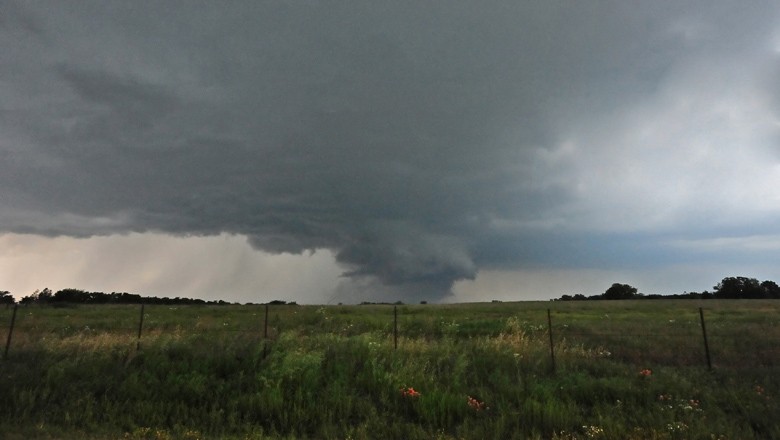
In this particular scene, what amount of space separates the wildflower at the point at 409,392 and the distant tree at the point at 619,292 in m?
122

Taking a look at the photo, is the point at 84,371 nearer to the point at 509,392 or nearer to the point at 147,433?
the point at 147,433

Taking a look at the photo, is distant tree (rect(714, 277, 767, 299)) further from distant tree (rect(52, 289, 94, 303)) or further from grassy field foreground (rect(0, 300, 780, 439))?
distant tree (rect(52, 289, 94, 303))

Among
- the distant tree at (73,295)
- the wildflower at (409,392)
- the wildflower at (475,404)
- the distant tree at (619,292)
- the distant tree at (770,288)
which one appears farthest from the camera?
the distant tree at (619,292)

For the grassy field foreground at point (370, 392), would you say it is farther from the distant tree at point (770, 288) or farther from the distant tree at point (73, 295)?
the distant tree at point (770, 288)

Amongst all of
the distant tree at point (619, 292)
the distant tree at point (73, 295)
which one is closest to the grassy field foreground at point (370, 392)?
the distant tree at point (73, 295)

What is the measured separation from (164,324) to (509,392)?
23.4 m

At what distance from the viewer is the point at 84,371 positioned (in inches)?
481

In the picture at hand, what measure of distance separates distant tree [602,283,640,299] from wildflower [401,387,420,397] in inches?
4802

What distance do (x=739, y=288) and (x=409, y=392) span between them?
133643mm

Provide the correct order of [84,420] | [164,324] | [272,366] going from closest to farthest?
[84,420] < [272,366] < [164,324]

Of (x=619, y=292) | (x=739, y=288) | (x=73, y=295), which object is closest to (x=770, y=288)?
(x=739, y=288)

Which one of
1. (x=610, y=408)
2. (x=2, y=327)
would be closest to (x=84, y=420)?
(x=610, y=408)

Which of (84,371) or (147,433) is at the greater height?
(84,371)

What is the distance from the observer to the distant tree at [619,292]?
11744 centimetres
